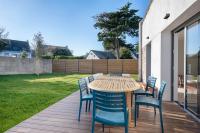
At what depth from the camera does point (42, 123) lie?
357 centimetres

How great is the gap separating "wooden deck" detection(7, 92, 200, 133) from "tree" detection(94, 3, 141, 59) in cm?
1703

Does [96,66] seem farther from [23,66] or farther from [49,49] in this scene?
[49,49]

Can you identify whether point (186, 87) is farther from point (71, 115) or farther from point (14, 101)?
point (14, 101)

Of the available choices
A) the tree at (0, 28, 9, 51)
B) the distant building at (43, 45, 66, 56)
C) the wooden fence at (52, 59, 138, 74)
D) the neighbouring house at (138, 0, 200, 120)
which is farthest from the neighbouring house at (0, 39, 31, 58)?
the neighbouring house at (138, 0, 200, 120)

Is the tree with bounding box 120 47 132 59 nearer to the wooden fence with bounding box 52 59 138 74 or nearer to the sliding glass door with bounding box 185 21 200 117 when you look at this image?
the wooden fence with bounding box 52 59 138 74

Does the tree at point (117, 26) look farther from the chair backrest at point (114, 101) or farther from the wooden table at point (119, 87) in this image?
the chair backrest at point (114, 101)

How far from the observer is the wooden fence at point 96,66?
53.0 feet

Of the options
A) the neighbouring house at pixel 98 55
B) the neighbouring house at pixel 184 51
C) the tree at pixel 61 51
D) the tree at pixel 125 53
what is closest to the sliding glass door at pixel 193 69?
the neighbouring house at pixel 184 51

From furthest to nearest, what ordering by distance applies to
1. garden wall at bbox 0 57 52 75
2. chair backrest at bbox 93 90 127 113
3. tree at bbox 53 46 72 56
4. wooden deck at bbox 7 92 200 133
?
tree at bbox 53 46 72 56, garden wall at bbox 0 57 52 75, wooden deck at bbox 7 92 200 133, chair backrest at bbox 93 90 127 113

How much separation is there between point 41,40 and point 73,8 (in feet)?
17.8

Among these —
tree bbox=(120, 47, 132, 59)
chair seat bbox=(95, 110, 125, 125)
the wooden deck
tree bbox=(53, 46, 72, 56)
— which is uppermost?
tree bbox=(53, 46, 72, 56)

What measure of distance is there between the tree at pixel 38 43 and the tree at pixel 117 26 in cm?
659

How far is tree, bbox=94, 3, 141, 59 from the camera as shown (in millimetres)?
20656

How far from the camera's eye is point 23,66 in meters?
14.8
